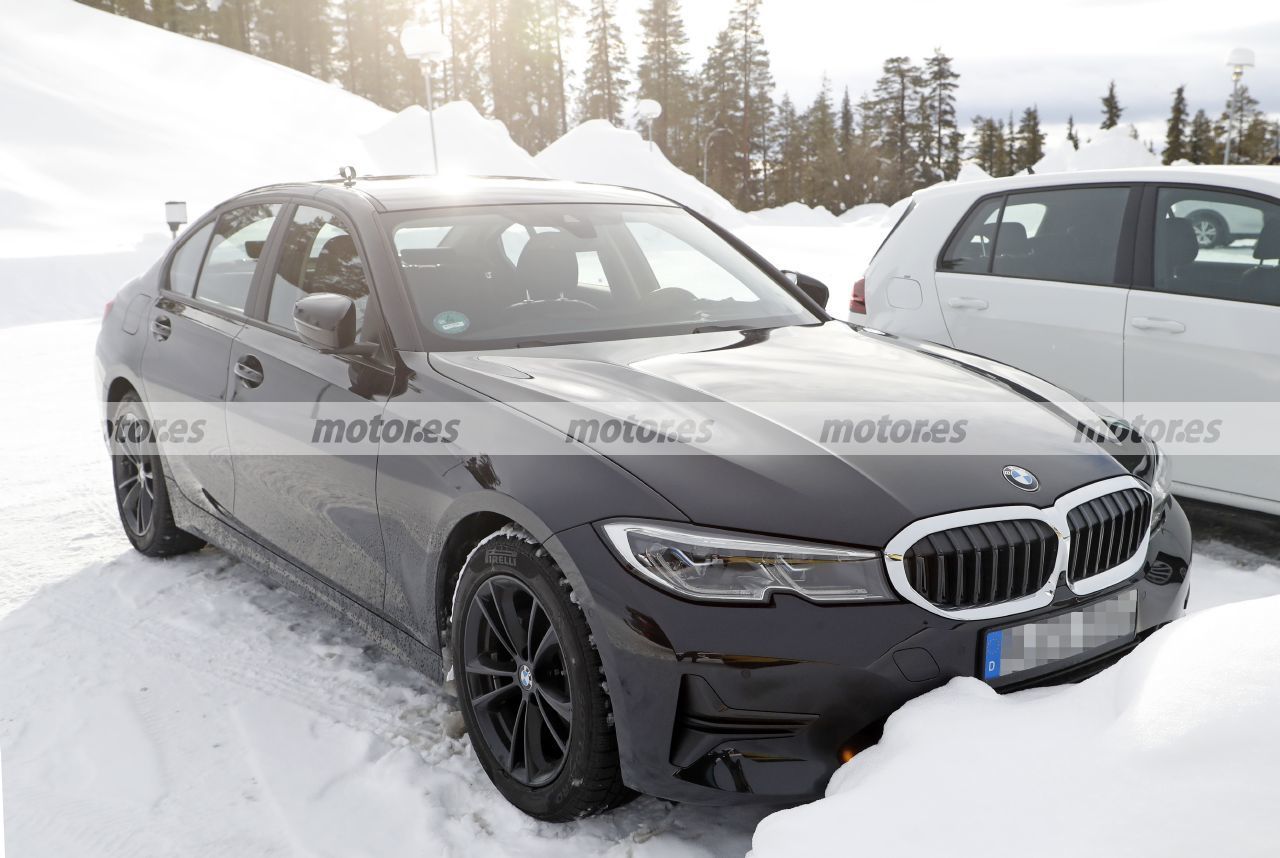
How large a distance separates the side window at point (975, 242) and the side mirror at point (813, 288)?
1.48 m

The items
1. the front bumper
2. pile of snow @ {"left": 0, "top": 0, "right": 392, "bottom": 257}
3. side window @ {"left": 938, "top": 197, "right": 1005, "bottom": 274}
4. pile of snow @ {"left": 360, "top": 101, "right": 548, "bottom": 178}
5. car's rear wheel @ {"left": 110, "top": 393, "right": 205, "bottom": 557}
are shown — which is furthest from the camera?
pile of snow @ {"left": 360, "top": 101, "right": 548, "bottom": 178}

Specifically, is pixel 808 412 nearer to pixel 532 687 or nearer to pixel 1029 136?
pixel 532 687

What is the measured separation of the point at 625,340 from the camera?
3.46 meters

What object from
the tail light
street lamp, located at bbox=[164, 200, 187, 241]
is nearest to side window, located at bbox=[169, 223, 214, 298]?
the tail light

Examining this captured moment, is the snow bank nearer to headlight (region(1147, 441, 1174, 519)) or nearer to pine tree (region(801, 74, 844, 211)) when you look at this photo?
headlight (region(1147, 441, 1174, 519))

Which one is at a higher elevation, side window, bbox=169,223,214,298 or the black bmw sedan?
side window, bbox=169,223,214,298

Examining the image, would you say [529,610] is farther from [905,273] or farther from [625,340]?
[905,273]

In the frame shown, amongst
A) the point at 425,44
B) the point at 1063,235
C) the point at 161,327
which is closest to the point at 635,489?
the point at 161,327

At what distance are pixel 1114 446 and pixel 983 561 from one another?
2.58 ft

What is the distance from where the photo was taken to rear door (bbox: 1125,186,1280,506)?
4.53 meters

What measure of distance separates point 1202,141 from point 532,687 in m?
88.0

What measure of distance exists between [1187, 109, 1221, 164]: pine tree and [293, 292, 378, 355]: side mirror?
267 ft

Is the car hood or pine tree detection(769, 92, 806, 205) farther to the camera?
pine tree detection(769, 92, 806, 205)

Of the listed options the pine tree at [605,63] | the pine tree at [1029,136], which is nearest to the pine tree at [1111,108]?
the pine tree at [1029,136]
